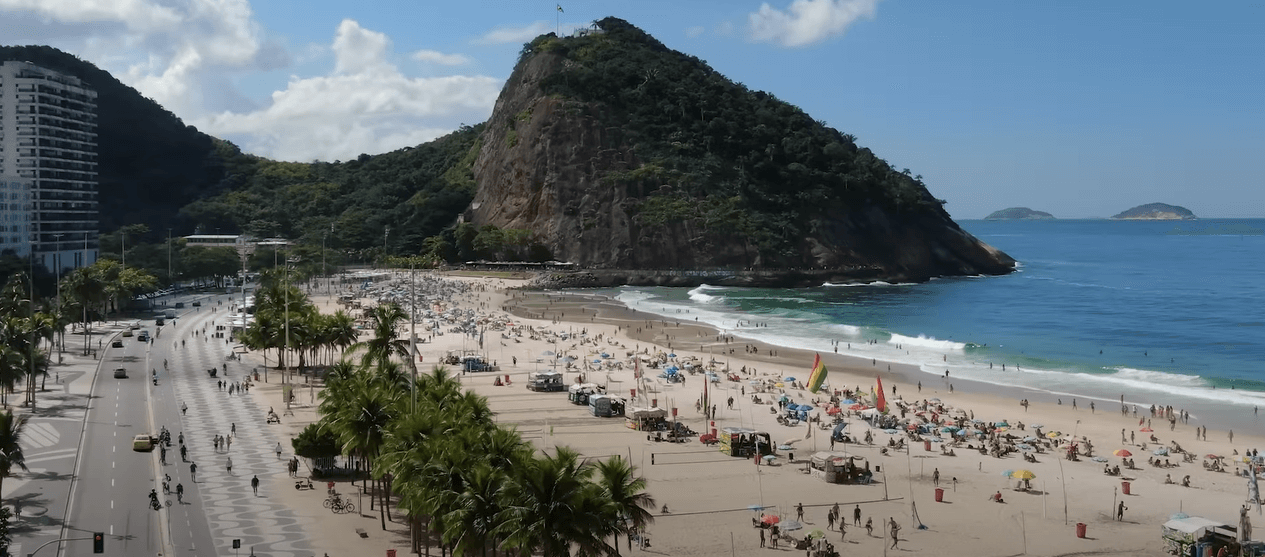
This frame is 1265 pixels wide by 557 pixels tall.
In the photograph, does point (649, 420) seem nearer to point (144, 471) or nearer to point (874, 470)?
point (874, 470)

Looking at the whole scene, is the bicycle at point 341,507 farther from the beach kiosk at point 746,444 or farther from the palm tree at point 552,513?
the beach kiosk at point 746,444

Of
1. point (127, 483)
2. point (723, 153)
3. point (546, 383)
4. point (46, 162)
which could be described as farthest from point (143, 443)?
point (723, 153)

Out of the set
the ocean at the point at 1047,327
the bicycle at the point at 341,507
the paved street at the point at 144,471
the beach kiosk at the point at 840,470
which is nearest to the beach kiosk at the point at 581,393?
the paved street at the point at 144,471

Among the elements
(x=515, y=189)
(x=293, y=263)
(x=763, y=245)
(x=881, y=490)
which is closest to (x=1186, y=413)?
(x=881, y=490)

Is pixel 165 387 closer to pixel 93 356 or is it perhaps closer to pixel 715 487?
pixel 93 356

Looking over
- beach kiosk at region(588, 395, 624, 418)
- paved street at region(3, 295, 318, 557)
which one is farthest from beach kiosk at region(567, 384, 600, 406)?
paved street at region(3, 295, 318, 557)

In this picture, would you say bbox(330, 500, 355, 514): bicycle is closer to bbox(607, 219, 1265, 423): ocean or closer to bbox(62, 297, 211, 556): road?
bbox(62, 297, 211, 556): road

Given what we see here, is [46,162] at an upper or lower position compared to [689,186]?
upper
